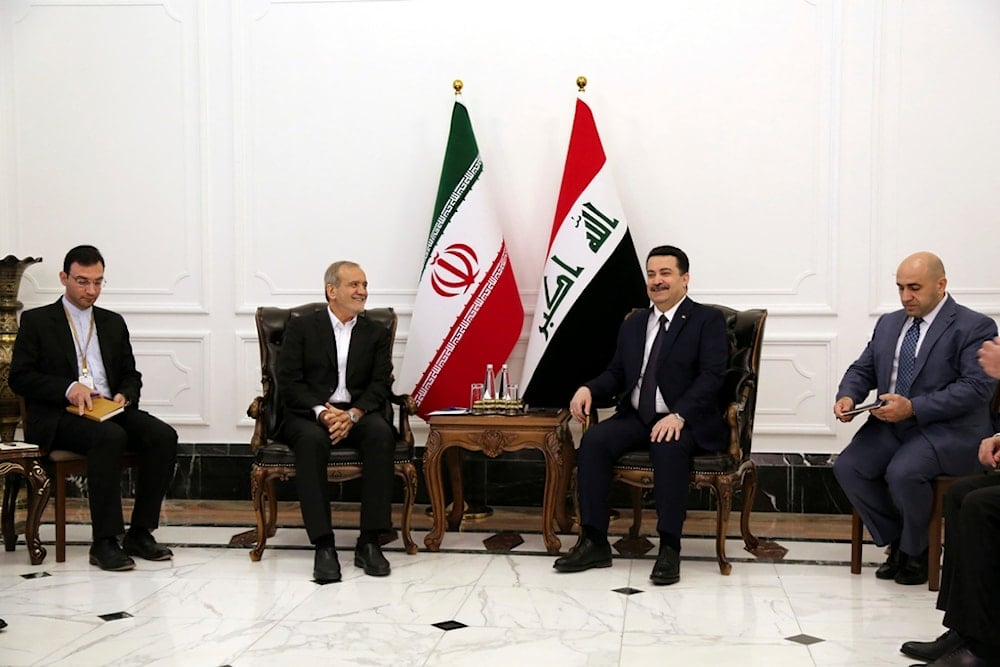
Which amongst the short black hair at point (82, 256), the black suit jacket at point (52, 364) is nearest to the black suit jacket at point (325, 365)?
the black suit jacket at point (52, 364)

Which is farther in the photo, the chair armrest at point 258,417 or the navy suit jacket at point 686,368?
the chair armrest at point 258,417

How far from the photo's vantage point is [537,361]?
5656mm

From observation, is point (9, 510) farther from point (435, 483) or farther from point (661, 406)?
point (661, 406)

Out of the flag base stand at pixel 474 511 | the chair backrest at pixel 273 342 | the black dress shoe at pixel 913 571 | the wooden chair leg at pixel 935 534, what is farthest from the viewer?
the flag base stand at pixel 474 511

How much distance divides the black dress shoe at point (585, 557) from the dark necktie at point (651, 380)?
1.98ft

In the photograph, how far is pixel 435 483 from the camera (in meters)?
5.21

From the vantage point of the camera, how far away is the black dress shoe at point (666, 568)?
4516 millimetres

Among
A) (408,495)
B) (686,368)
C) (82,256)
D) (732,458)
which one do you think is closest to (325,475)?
(408,495)

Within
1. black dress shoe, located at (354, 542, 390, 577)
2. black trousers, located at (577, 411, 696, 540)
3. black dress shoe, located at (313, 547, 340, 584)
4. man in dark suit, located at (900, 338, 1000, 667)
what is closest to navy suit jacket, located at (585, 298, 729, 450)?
black trousers, located at (577, 411, 696, 540)

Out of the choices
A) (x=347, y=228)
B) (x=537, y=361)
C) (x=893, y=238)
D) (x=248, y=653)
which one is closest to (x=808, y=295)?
(x=893, y=238)

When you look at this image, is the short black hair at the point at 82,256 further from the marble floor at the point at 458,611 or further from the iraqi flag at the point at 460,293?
the iraqi flag at the point at 460,293

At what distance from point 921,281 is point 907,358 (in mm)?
334

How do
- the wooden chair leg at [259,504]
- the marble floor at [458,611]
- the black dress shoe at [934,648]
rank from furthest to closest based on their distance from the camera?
the wooden chair leg at [259,504] → the marble floor at [458,611] → the black dress shoe at [934,648]

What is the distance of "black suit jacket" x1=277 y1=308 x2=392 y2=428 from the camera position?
515 centimetres
